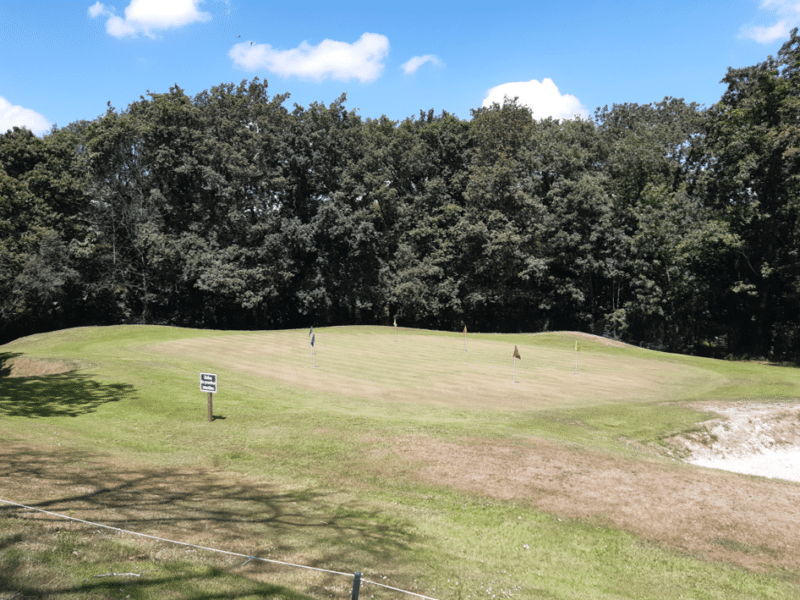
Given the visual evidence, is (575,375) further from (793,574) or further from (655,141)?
(655,141)

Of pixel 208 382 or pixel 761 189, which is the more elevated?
pixel 761 189

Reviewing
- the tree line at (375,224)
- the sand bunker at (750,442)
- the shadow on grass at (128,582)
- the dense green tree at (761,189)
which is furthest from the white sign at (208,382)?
the dense green tree at (761,189)

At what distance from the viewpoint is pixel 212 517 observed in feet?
22.4

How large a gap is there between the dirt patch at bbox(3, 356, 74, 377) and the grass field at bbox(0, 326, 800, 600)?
15 centimetres

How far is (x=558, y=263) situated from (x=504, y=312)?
816 centimetres

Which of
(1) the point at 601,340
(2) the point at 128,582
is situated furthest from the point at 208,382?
(1) the point at 601,340

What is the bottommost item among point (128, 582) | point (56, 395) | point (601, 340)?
point (56, 395)

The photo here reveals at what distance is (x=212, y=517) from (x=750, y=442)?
16.4 meters

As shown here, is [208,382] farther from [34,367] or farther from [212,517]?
[34,367]

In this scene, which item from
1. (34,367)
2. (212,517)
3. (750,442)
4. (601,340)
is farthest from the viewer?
(601,340)

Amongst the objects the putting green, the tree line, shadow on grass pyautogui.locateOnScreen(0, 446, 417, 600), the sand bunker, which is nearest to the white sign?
shadow on grass pyautogui.locateOnScreen(0, 446, 417, 600)

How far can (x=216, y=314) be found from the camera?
5350 cm

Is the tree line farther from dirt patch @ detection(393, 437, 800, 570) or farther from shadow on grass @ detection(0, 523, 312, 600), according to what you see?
shadow on grass @ detection(0, 523, 312, 600)

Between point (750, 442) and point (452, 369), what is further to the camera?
point (452, 369)
